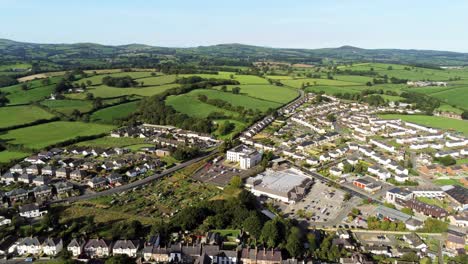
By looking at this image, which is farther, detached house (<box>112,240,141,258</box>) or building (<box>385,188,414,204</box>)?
building (<box>385,188,414,204</box>)

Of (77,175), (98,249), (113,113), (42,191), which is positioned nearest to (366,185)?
(98,249)

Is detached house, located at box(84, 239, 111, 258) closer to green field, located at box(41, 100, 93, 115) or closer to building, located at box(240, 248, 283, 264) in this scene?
building, located at box(240, 248, 283, 264)

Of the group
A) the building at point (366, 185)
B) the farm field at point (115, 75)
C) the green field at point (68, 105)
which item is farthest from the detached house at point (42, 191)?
the farm field at point (115, 75)

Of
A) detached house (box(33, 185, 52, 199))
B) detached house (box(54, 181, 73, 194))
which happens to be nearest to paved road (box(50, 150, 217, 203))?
detached house (box(54, 181, 73, 194))

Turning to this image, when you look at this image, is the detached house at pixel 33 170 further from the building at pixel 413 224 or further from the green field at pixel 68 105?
the building at pixel 413 224

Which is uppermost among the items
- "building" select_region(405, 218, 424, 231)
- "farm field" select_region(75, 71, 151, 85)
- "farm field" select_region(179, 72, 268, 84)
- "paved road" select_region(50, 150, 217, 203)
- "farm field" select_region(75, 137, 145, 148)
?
"farm field" select_region(75, 71, 151, 85)

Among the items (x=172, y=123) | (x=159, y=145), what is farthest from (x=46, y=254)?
(x=172, y=123)
